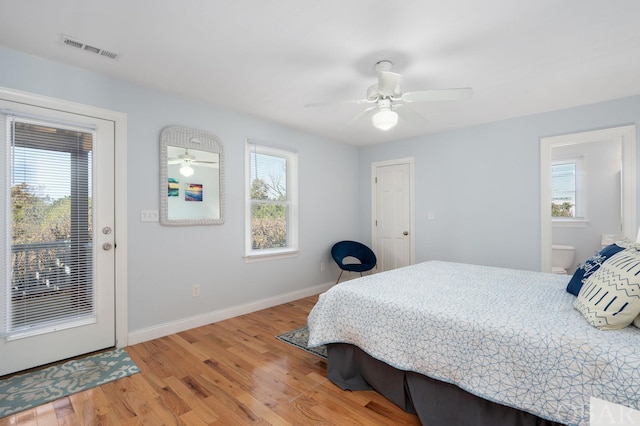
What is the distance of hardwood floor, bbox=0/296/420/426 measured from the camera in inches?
70.5

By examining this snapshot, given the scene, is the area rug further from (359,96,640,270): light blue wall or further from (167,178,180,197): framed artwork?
(359,96,640,270): light blue wall

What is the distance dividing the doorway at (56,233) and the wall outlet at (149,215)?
0.22 metres

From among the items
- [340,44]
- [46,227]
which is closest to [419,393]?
[340,44]

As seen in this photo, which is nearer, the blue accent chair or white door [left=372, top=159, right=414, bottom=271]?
the blue accent chair

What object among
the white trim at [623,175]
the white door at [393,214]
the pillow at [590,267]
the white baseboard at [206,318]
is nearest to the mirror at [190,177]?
the white baseboard at [206,318]

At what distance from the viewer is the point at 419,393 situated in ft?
5.68

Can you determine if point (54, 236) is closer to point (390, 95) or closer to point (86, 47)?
point (86, 47)

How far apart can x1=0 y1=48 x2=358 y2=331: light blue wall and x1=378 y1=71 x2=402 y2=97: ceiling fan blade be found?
1.91 metres

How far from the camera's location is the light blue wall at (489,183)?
3.47m

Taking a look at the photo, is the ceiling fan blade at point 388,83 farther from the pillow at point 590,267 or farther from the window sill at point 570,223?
the window sill at point 570,223

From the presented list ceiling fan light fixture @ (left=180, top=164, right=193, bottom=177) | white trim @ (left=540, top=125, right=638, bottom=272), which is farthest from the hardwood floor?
white trim @ (left=540, top=125, right=638, bottom=272)

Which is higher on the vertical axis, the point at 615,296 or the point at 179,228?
the point at 179,228

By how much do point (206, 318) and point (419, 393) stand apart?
2361mm

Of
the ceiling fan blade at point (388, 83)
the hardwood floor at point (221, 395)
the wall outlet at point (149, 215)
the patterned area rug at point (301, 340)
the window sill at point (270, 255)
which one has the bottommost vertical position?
the hardwood floor at point (221, 395)
